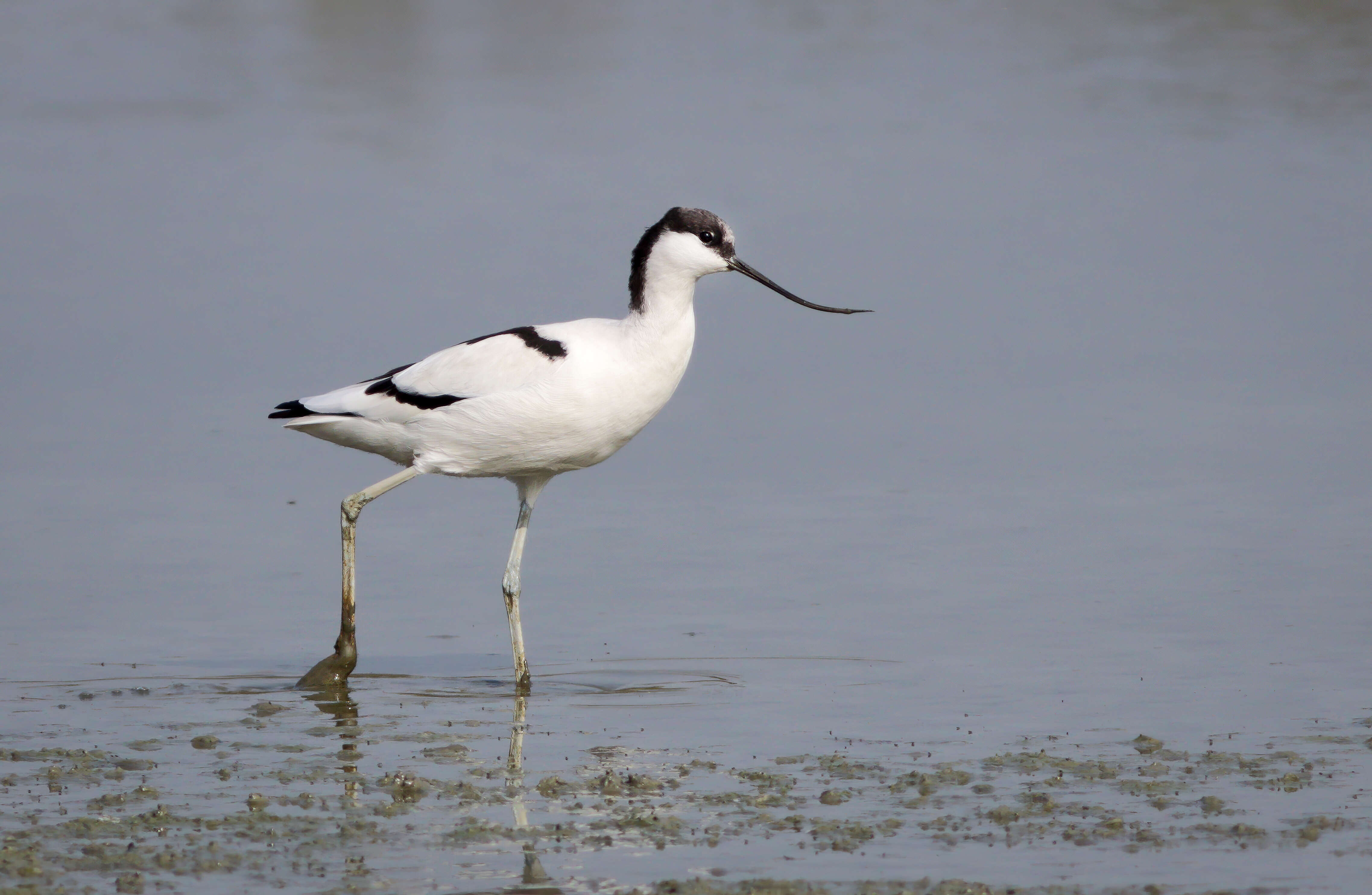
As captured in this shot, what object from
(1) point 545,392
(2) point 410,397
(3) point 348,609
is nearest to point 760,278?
(1) point 545,392

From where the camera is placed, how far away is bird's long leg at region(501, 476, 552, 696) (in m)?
8.05

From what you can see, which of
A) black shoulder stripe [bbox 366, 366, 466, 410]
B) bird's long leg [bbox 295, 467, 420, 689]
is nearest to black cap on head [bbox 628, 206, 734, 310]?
black shoulder stripe [bbox 366, 366, 466, 410]

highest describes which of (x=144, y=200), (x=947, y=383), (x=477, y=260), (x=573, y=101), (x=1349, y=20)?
(x=1349, y=20)

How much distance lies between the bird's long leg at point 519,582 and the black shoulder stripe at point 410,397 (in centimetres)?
56

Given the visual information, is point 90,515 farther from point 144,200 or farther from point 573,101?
point 573,101

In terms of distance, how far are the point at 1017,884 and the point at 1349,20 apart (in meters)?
24.8

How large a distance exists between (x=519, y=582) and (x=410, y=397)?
94cm

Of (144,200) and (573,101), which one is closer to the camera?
(144,200)

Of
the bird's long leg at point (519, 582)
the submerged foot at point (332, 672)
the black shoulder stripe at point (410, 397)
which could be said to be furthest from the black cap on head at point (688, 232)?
the submerged foot at point (332, 672)

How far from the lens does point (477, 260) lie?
1508cm

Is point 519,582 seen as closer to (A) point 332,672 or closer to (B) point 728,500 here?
(A) point 332,672

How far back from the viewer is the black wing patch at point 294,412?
28.7ft

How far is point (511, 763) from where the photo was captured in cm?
693

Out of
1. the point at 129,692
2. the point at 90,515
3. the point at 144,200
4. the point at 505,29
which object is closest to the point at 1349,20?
the point at 505,29
